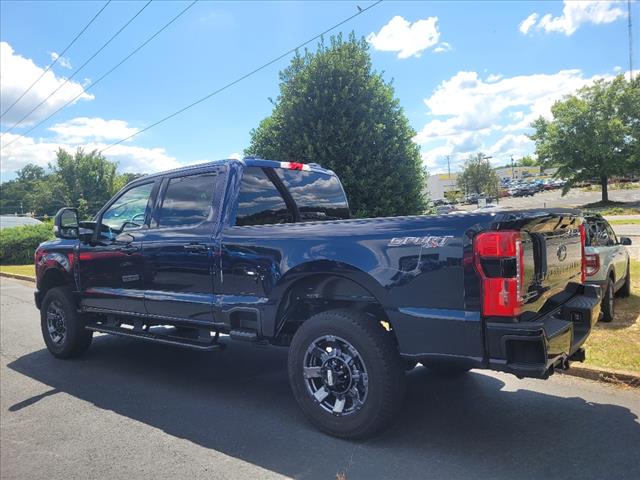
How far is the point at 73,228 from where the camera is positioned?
587cm

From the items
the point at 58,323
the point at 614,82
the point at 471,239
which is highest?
the point at 614,82

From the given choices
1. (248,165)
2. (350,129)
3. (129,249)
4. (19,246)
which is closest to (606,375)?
(248,165)

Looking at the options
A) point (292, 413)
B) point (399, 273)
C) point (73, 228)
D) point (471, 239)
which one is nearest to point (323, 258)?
point (399, 273)

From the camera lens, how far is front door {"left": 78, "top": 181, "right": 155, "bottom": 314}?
523 centimetres

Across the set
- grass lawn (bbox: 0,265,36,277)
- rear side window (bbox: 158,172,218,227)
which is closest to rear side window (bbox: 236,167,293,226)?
rear side window (bbox: 158,172,218,227)

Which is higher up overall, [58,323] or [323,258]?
[323,258]

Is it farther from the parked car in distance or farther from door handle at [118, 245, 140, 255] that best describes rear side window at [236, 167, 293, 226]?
the parked car in distance

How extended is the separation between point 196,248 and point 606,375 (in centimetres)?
388

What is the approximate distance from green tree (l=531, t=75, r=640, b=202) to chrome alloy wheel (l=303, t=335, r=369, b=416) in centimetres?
4697

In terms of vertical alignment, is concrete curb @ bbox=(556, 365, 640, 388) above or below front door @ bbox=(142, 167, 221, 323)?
below

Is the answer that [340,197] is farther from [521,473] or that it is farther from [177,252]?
[521,473]

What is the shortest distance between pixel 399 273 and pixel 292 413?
1.67 m

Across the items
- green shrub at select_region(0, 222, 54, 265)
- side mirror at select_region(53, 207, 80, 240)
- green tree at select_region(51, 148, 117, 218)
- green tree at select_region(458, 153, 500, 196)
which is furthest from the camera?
green tree at select_region(458, 153, 500, 196)

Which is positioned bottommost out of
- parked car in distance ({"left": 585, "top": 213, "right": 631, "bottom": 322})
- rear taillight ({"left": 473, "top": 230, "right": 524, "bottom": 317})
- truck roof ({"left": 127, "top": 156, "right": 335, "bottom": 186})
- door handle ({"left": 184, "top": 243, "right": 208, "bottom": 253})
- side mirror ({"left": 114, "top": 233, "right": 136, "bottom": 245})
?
parked car in distance ({"left": 585, "top": 213, "right": 631, "bottom": 322})
